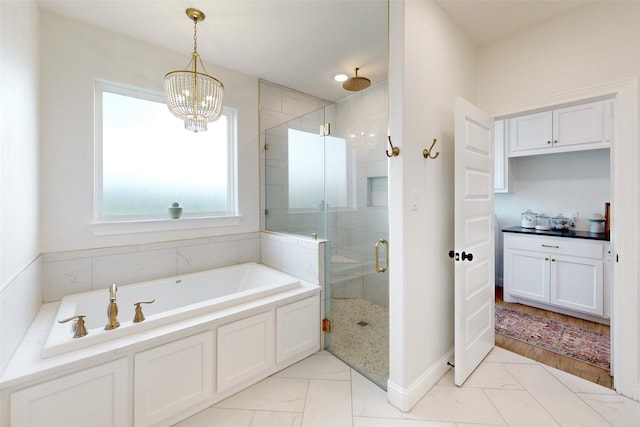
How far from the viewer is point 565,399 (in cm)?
171

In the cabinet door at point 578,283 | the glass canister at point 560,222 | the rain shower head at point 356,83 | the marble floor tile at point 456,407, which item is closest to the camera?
the marble floor tile at point 456,407

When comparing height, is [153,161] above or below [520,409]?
above

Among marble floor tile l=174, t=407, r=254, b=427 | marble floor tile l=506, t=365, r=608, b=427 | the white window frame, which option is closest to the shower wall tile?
the white window frame

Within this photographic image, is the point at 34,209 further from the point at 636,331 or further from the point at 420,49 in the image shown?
the point at 636,331

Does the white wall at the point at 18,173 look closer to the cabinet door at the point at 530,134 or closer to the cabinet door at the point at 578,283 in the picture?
the cabinet door at the point at 530,134

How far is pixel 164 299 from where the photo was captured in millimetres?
2371

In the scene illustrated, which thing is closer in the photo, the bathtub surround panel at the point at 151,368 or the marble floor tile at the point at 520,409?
the bathtub surround panel at the point at 151,368

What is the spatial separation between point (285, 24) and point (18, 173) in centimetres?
197

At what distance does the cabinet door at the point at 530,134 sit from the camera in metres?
2.97

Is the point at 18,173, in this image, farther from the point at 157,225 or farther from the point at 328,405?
the point at 328,405

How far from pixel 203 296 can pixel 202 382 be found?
41.0 inches

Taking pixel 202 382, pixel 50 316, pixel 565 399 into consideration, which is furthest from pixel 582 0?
pixel 50 316

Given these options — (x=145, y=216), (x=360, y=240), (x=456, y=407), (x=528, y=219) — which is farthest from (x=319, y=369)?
(x=528, y=219)

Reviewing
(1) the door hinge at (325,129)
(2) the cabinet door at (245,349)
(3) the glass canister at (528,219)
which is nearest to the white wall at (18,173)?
(2) the cabinet door at (245,349)
